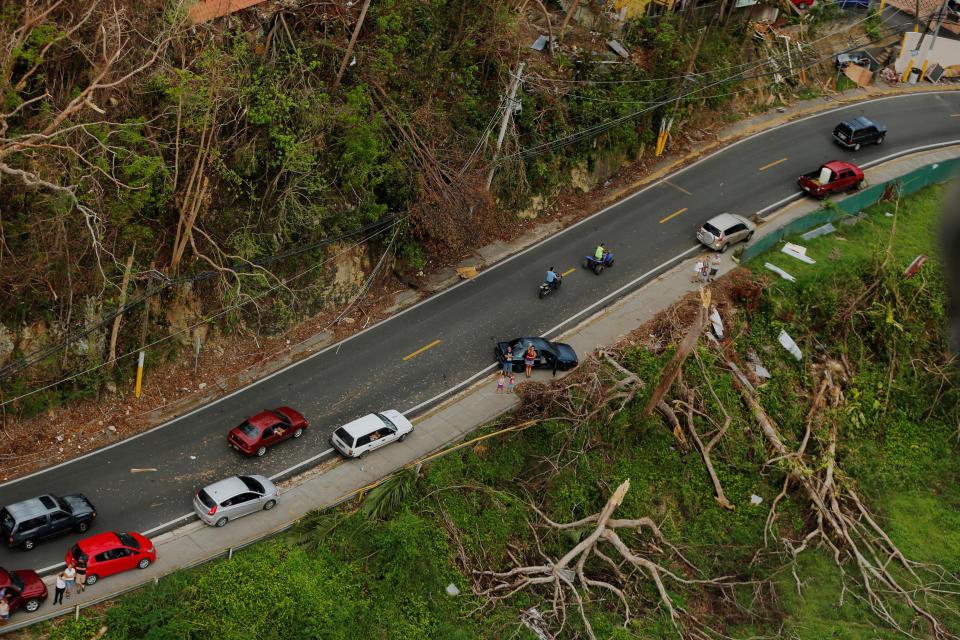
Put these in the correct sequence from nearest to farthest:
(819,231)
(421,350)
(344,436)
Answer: (344,436), (421,350), (819,231)

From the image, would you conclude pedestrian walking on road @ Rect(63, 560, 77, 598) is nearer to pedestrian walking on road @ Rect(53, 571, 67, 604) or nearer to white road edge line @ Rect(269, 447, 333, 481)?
pedestrian walking on road @ Rect(53, 571, 67, 604)

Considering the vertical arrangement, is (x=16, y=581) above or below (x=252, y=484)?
above

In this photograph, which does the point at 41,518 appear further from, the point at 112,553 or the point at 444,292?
the point at 444,292

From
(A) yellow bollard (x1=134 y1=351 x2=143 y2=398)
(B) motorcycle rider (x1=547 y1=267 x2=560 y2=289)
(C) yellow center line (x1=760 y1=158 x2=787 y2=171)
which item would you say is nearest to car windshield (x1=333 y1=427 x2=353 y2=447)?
(A) yellow bollard (x1=134 y1=351 x2=143 y2=398)

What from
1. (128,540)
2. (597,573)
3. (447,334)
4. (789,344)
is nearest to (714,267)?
(789,344)

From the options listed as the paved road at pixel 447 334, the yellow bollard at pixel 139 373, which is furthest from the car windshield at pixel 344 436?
the yellow bollard at pixel 139 373
